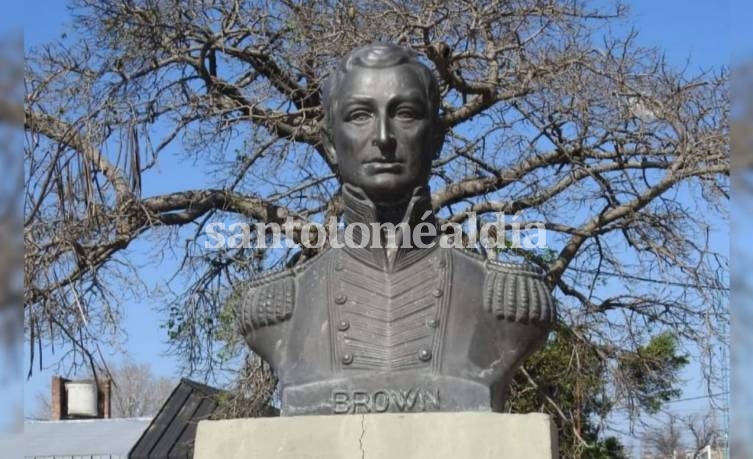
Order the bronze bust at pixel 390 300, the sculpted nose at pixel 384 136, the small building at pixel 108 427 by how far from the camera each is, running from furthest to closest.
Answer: the small building at pixel 108 427
the sculpted nose at pixel 384 136
the bronze bust at pixel 390 300

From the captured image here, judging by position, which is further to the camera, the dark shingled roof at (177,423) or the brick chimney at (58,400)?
the brick chimney at (58,400)

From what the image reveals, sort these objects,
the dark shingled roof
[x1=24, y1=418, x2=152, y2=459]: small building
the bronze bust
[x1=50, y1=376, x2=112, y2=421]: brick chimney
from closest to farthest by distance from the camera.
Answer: the bronze bust
the dark shingled roof
[x1=24, y1=418, x2=152, y2=459]: small building
[x1=50, y1=376, x2=112, y2=421]: brick chimney

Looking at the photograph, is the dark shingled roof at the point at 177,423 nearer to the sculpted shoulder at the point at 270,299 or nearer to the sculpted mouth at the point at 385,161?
the sculpted shoulder at the point at 270,299

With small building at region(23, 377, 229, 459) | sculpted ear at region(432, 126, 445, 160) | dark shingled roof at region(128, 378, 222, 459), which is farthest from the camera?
small building at region(23, 377, 229, 459)

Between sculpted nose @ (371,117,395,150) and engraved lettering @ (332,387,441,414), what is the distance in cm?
103

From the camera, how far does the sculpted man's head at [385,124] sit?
493 cm

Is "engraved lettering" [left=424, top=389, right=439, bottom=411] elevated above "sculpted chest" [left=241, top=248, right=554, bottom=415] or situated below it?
below

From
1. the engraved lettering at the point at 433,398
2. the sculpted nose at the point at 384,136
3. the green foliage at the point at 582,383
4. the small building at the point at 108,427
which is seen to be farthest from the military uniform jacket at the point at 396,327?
the green foliage at the point at 582,383

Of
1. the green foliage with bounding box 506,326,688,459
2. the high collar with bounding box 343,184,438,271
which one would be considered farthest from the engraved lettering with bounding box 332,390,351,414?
the green foliage with bounding box 506,326,688,459

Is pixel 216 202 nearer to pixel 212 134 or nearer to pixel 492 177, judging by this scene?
pixel 212 134

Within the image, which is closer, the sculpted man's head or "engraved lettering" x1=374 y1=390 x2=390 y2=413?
"engraved lettering" x1=374 y1=390 x2=390 y2=413

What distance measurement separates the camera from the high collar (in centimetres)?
499

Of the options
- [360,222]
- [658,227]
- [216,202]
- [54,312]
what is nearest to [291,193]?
[216,202]

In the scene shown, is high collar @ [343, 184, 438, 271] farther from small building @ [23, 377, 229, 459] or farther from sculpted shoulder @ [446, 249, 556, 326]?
small building @ [23, 377, 229, 459]
